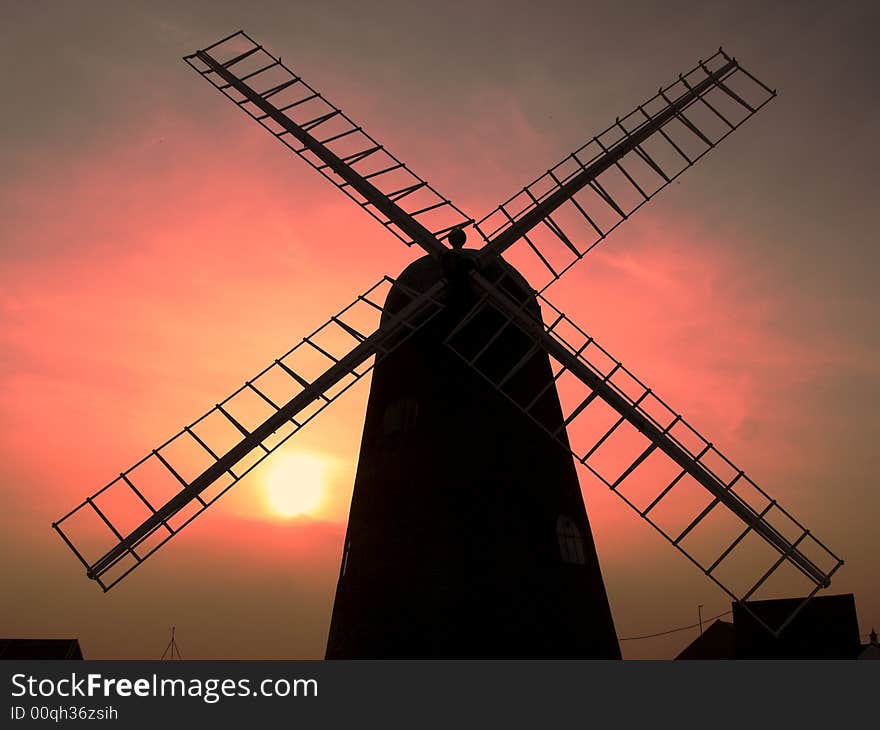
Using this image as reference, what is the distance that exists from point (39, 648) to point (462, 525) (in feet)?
44.1

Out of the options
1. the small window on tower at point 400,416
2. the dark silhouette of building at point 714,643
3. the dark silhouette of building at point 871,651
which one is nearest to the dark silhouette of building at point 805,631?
the dark silhouette of building at point 871,651

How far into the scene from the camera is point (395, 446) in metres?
11.2

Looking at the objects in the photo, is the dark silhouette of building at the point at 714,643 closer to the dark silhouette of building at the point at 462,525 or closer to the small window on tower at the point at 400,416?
the dark silhouette of building at the point at 462,525

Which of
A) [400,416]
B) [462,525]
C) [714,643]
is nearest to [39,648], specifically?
[400,416]

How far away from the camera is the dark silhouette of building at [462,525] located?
9.96m

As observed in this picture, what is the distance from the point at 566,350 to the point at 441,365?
1731 millimetres

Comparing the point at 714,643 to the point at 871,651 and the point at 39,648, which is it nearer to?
the point at 871,651

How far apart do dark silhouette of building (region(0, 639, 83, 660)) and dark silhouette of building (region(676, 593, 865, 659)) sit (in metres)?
14.2

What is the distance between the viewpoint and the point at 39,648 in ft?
62.4

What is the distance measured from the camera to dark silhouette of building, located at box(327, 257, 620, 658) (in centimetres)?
996

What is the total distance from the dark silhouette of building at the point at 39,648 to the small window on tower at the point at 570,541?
43.6ft
